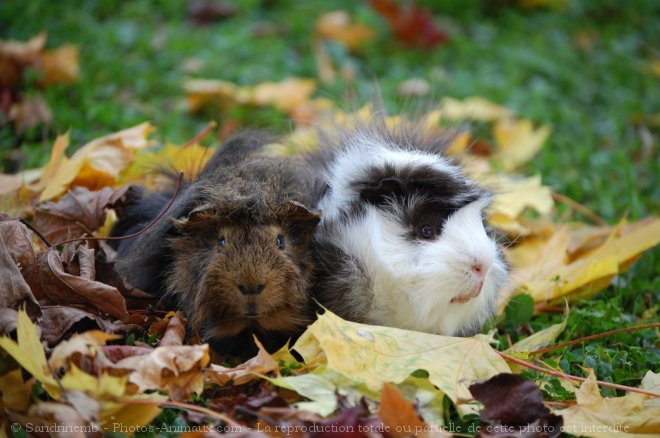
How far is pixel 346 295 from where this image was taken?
2.52 m

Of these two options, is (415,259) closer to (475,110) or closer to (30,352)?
(30,352)

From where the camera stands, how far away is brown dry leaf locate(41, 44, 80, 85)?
4461 mm

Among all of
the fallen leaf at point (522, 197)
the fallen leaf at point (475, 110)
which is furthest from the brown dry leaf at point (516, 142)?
the fallen leaf at point (522, 197)

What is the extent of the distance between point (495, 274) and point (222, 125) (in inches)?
95.5

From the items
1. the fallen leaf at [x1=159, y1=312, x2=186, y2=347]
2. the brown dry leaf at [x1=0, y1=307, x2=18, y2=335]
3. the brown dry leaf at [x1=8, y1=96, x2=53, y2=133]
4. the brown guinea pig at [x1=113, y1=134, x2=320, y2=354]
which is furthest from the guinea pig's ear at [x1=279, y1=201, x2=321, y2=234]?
the brown dry leaf at [x1=8, y1=96, x2=53, y2=133]

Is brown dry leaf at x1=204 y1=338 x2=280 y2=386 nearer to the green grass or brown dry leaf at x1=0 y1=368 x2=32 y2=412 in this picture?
brown dry leaf at x1=0 y1=368 x2=32 y2=412

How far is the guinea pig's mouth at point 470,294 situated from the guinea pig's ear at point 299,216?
0.56 m

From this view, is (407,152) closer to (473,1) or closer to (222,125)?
(222,125)

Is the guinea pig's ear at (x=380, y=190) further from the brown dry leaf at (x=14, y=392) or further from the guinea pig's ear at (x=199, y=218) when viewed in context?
the brown dry leaf at (x=14, y=392)

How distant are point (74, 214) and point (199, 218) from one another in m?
0.83

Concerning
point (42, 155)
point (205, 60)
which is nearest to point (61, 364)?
point (42, 155)

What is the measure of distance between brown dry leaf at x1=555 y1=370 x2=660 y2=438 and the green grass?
0.79 metres

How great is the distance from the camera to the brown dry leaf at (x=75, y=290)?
2408 millimetres

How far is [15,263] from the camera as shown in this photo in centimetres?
236
